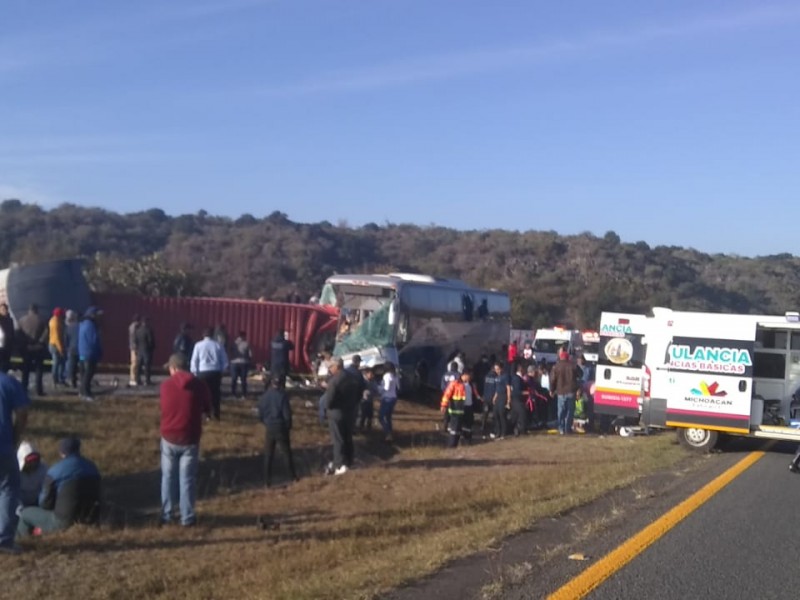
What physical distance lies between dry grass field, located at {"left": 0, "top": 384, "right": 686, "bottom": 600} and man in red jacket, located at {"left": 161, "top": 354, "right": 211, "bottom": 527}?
56 cm

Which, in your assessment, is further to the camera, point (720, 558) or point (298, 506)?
point (298, 506)

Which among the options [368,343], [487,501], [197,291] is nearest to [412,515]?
[487,501]

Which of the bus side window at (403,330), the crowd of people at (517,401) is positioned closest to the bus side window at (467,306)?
the bus side window at (403,330)

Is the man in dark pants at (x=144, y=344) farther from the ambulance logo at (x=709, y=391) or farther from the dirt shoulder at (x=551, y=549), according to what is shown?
the dirt shoulder at (x=551, y=549)

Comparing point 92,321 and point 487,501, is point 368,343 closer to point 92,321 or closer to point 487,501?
point 92,321

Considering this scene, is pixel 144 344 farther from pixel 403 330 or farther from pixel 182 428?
pixel 182 428

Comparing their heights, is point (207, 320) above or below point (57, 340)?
above

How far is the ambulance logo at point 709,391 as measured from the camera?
18562 mm

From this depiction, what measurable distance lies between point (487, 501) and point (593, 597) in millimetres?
6197

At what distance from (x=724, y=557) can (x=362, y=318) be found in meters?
22.2

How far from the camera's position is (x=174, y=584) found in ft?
31.2

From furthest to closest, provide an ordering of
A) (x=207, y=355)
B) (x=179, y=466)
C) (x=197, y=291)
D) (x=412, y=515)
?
(x=197, y=291) < (x=207, y=355) < (x=412, y=515) < (x=179, y=466)

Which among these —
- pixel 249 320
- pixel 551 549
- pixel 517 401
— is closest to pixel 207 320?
pixel 249 320

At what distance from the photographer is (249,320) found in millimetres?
33188
